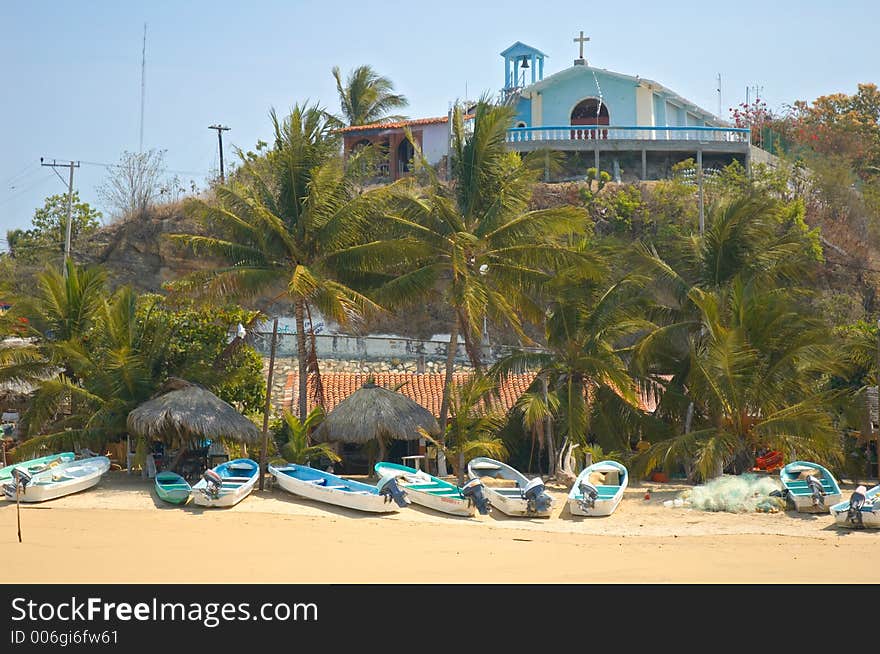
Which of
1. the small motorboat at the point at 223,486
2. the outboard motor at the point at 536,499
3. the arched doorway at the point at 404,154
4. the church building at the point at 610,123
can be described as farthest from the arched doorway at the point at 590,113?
the outboard motor at the point at 536,499

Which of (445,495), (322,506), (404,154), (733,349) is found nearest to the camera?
(445,495)

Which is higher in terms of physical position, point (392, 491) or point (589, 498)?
point (392, 491)

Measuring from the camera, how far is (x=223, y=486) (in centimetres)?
2125

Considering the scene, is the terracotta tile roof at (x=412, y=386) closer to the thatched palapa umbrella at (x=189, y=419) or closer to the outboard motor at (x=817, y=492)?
the thatched palapa umbrella at (x=189, y=419)

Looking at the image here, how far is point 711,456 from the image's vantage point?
74.0 ft

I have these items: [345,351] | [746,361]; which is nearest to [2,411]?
[345,351]

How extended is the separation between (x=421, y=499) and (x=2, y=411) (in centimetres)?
1142

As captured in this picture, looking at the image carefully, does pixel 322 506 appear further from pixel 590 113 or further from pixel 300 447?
pixel 590 113

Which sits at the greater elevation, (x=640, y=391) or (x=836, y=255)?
(x=836, y=255)

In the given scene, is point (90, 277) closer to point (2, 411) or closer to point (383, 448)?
point (2, 411)

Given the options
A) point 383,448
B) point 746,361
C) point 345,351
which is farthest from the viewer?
point 345,351

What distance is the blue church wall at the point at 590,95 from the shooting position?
4216cm

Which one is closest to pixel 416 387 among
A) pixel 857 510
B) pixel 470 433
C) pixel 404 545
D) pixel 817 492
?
pixel 470 433

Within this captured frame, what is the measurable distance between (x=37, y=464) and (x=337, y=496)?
245 inches
